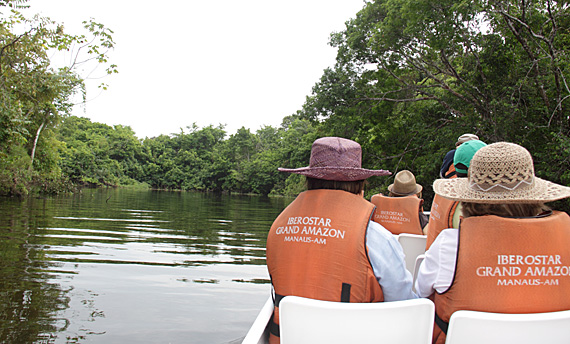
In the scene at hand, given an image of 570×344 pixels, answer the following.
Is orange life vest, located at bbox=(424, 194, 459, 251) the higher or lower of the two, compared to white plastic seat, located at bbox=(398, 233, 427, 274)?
higher

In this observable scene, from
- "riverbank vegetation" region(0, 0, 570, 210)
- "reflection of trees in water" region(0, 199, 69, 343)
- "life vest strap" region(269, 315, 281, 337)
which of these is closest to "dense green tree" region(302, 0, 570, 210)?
"riverbank vegetation" region(0, 0, 570, 210)

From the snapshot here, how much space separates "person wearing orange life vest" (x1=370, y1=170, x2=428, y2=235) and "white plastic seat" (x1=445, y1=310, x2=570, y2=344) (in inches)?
131

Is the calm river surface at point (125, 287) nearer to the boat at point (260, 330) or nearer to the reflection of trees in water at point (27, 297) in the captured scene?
the reflection of trees in water at point (27, 297)

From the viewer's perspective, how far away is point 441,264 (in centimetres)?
159

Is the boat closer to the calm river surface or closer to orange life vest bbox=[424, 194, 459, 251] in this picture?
orange life vest bbox=[424, 194, 459, 251]

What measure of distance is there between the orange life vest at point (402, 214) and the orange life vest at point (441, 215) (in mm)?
1744

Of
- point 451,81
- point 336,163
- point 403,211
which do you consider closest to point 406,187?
point 403,211

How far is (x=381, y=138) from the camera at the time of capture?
17.5 m

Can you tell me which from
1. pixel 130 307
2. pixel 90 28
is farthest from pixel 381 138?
pixel 130 307

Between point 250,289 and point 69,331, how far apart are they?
7.58 feet

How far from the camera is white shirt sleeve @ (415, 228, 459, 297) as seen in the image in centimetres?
157

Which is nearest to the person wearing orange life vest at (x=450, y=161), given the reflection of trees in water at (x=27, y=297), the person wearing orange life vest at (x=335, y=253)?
the person wearing orange life vest at (x=335, y=253)

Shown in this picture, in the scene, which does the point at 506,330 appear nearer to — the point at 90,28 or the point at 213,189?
the point at 90,28

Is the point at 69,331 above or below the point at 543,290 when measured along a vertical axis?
below
